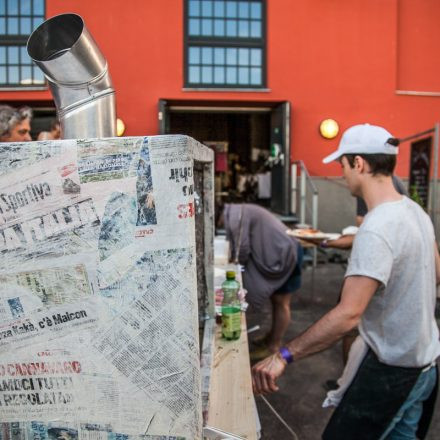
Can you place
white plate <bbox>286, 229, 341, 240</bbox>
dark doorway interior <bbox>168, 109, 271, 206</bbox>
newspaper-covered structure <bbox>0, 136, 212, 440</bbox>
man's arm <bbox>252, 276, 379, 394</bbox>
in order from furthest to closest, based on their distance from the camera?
dark doorway interior <bbox>168, 109, 271, 206</bbox>, white plate <bbox>286, 229, 341, 240</bbox>, man's arm <bbox>252, 276, 379, 394</bbox>, newspaper-covered structure <bbox>0, 136, 212, 440</bbox>

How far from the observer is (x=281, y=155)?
931cm

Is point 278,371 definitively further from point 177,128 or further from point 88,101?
point 177,128

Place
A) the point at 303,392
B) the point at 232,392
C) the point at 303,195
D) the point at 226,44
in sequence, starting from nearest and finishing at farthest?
the point at 232,392, the point at 303,392, the point at 303,195, the point at 226,44

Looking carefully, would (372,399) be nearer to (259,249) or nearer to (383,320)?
(383,320)

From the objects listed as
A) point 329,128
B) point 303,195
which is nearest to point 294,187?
point 303,195

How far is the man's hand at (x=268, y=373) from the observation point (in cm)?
183

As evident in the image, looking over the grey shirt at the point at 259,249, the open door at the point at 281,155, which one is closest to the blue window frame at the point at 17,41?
the open door at the point at 281,155

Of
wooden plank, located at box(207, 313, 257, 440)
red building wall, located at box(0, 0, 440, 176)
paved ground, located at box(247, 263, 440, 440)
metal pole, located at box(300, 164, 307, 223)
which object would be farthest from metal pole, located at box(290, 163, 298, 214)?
wooden plank, located at box(207, 313, 257, 440)

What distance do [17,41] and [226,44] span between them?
440 cm

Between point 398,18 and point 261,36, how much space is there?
3062 millimetres

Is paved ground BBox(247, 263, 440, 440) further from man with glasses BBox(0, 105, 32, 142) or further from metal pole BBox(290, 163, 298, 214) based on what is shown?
metal pole BBox(290, 163, 298, 214)

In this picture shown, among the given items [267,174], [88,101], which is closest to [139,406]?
[88,101]

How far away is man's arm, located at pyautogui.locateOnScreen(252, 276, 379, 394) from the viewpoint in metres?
1.78

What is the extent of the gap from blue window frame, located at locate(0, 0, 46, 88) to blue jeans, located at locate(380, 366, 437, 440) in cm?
934
